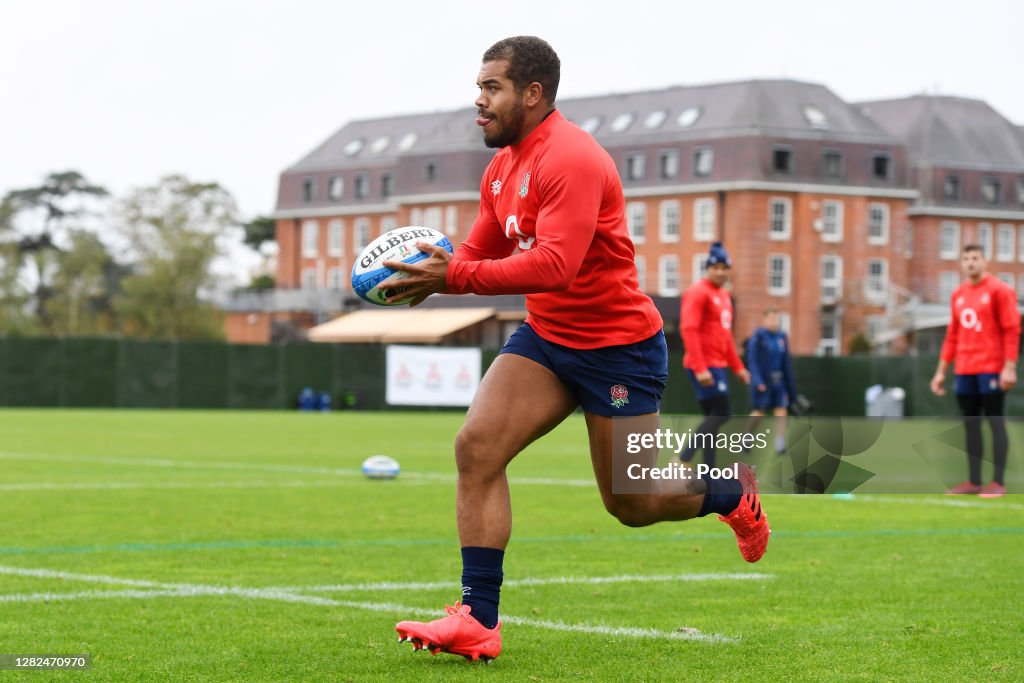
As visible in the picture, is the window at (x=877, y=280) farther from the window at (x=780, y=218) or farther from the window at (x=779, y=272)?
the window at (x=780, y=218)

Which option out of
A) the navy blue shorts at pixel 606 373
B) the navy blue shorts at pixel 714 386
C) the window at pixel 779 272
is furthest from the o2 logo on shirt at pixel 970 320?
the window at pixel 779 272

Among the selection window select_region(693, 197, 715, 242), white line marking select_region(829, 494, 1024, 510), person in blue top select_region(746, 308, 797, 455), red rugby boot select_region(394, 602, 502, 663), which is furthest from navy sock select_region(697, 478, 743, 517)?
window select_region(693, 197, 715, 242)

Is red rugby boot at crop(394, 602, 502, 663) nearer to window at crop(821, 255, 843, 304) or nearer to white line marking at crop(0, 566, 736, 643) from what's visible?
white line marking at crop(0, 566, 736, 643)

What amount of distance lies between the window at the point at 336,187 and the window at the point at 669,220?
23883 mm

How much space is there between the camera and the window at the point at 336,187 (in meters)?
104

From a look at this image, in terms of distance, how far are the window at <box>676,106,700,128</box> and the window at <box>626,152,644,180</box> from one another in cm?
269

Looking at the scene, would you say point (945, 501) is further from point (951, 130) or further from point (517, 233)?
point (951, 130)

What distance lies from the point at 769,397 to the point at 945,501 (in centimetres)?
841

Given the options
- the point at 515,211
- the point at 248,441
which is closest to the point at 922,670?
the point at 515,211

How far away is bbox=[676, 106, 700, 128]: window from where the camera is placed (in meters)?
88.4

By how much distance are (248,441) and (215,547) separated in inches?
645

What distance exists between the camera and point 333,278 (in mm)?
104562

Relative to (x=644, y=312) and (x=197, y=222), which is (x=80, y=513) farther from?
(x=197, y=222)

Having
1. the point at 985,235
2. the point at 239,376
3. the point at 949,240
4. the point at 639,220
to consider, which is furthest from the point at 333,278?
the point at 239,376
